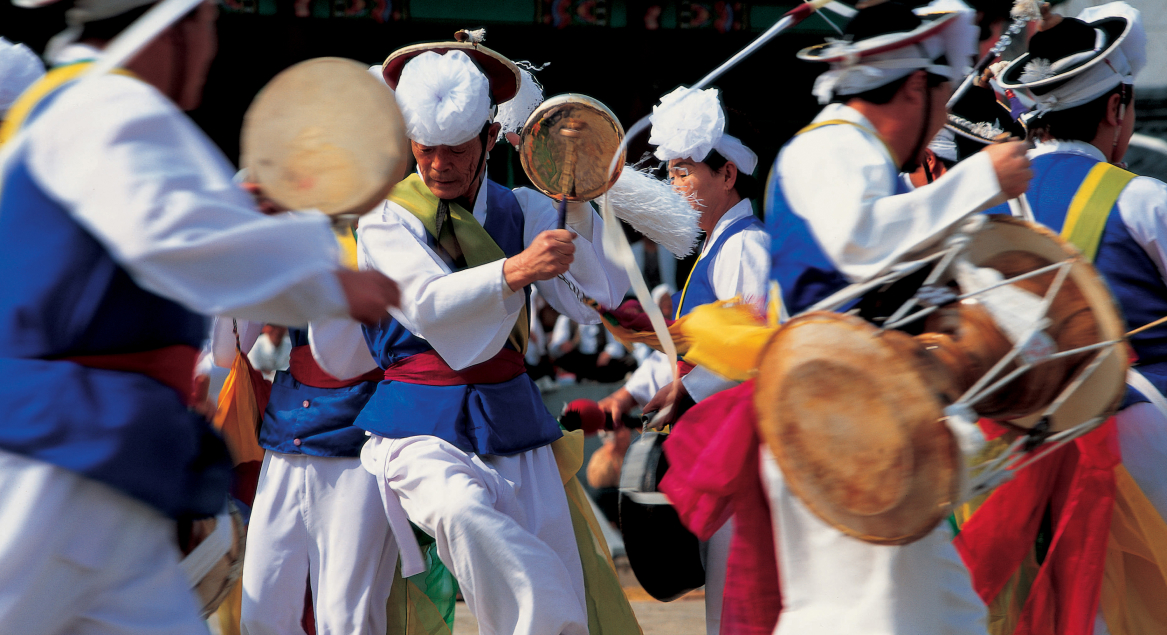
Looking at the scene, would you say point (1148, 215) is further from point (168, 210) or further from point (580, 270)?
point (168, 210)

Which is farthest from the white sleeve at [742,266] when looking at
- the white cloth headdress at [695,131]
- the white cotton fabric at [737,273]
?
the white cloth headdress at [695,131]

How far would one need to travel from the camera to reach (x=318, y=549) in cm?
392

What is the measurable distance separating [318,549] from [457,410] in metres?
0.87

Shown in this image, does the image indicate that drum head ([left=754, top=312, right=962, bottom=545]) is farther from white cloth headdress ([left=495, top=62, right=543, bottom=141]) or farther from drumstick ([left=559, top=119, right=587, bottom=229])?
white cloth headdress ([left=495, top=62, right=543, bottom=141])

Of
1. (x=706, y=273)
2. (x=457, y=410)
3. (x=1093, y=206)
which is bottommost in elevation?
(x=457, y=410)

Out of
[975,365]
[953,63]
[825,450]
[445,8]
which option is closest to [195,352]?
[825,450]

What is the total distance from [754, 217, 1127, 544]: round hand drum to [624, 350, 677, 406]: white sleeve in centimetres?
164

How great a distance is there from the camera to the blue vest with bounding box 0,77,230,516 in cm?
177

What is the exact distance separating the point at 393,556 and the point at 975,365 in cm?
220

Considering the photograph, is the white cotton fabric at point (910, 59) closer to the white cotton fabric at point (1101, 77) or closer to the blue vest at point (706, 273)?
the white cotton fabric at point (1101, 77)

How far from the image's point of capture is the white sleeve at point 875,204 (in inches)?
91.1

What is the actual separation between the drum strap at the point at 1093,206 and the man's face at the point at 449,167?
1.67 metres

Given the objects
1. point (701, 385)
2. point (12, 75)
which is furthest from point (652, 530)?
point (12, 75)

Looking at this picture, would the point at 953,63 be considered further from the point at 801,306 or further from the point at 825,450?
the point at 825,450
